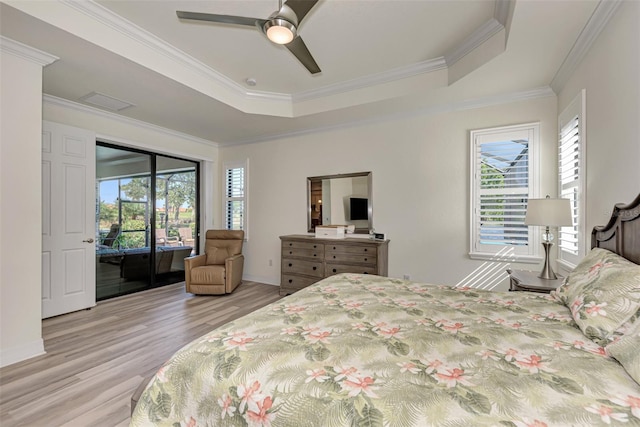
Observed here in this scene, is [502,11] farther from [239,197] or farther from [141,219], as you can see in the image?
[141,219]

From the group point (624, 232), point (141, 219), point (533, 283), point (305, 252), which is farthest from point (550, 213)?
point (141, 219)

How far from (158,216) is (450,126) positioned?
15.5 feet

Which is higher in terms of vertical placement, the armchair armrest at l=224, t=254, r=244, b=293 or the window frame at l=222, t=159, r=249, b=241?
the window frame at l=222, t=159, r=249, b=241

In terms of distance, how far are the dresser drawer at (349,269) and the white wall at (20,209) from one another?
3030mm

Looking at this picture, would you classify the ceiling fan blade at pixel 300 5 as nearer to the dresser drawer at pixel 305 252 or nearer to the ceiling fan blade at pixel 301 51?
the ceiling fan blade at pixel 301 51

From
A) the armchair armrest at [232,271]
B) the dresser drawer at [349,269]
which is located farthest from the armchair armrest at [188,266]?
the dresser drawer at [349,269]

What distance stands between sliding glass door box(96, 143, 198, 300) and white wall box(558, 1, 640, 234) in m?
5.48

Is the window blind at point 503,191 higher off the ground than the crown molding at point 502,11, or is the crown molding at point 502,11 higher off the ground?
the crown molding at point 502,11

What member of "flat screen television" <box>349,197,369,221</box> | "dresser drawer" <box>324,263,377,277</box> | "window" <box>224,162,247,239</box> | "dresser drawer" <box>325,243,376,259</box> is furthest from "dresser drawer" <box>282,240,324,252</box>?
"window" <box>224,162,247,239</box>

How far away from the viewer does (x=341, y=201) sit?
444 centimetres

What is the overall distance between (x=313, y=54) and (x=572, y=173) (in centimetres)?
281

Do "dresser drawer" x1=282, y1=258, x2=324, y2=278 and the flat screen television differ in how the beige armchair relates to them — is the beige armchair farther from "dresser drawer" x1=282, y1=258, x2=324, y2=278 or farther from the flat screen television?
the flat screen television

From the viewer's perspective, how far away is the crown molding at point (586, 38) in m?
1.84

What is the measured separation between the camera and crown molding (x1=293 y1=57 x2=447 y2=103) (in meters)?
3.14
